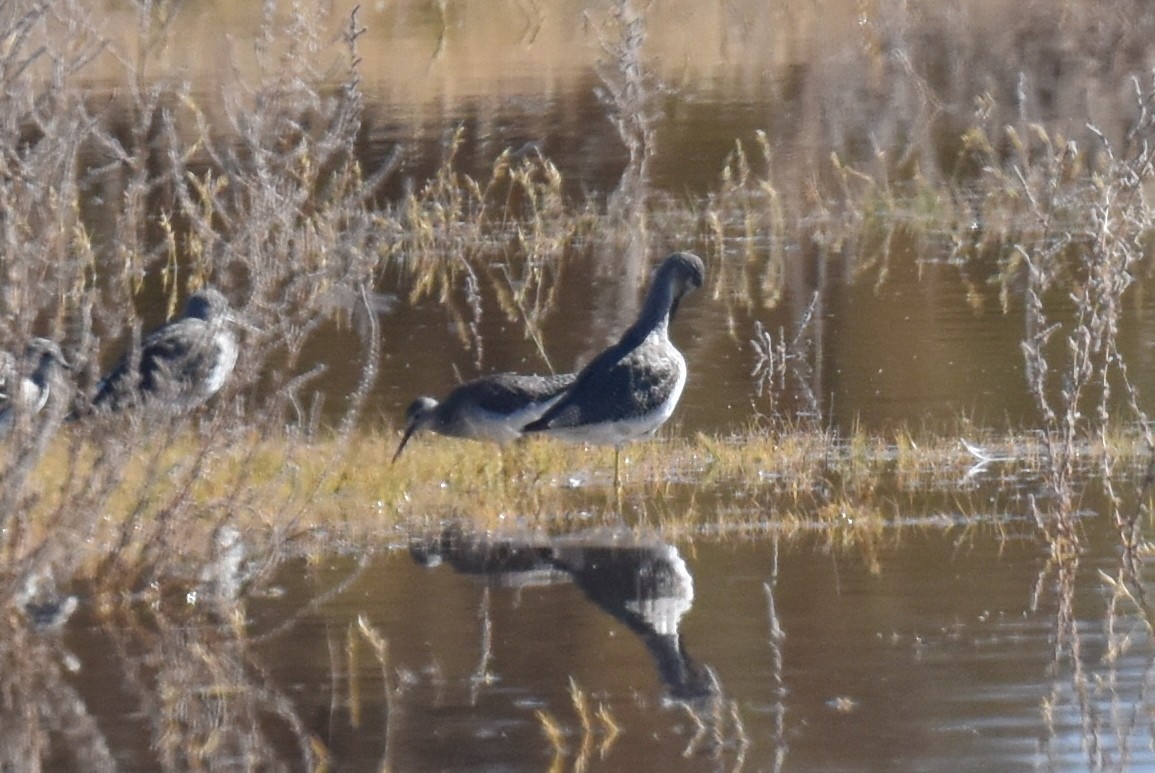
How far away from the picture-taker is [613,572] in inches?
354

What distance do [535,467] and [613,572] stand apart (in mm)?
2629

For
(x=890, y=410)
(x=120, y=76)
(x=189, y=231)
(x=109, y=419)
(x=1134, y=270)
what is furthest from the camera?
(x=120, y=76)

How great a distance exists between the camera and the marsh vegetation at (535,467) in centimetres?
725

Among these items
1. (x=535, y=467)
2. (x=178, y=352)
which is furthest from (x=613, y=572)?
(x=178, y=352)

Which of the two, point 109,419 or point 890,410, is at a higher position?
point 109,419

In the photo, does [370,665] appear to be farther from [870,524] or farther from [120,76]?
[120,76]

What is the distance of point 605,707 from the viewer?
712 centimetres

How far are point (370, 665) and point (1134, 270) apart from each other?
37.4 feet

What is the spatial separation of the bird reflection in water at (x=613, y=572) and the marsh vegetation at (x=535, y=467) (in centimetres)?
3

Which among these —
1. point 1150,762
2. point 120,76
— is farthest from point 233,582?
point 120,76

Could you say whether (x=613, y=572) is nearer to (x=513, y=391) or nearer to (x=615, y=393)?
(x=615, y=393)

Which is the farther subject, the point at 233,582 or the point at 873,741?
the point at 233,582

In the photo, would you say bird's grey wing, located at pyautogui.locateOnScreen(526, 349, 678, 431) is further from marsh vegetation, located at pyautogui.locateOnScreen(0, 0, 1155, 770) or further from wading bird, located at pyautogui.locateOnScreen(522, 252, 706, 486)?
marsh vegetation, located at pyautogui.locateOnScreen(0, 0, 1155, 770)

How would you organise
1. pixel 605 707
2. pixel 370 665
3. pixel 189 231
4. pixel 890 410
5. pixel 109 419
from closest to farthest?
pixel 605 707 → pixel 370 665 → pixel 109 419 → pixel 890 410 → pixel 189 231
